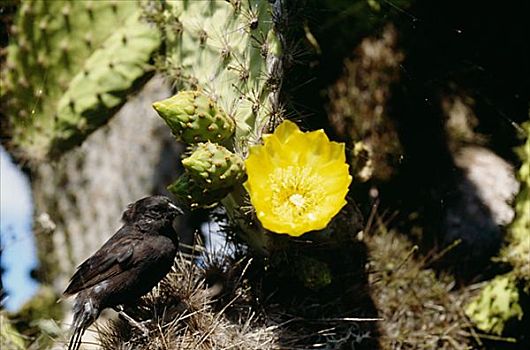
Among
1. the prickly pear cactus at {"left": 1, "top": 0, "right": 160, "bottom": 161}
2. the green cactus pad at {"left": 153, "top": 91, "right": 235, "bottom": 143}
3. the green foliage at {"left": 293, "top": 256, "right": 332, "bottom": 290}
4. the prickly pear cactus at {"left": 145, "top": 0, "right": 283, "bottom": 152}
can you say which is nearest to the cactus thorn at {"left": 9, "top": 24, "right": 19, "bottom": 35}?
the prickly pear cactus at {"left": 1, "top": 0, "right": 160, "bottom": 161}

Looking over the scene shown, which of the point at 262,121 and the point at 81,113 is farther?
the point at 81,113

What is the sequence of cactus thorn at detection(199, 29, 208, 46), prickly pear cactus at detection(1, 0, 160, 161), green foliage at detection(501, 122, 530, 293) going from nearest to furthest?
cactus thorn at detection(199, 29, 208, 46), green foliage at detection(501, 122, 530, 293), prickly pear cactus at detection(1, 0, 160, 161)

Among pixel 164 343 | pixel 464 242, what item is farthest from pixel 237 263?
pixel 464 242

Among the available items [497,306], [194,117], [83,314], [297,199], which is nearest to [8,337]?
[83,314]

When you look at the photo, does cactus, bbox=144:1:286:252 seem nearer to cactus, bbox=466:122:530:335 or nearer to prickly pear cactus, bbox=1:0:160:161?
prickly pear cactus, bbox=1:0:160:161

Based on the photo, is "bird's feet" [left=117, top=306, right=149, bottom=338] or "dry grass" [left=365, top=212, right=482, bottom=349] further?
"dry grass" [left=365, top=212, right=482, bottom=349]

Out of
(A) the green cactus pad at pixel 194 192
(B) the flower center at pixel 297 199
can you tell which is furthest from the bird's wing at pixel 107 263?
(B) the flower center at pixel 297 199

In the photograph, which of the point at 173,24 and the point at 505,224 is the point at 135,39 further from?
the point at 505,224
